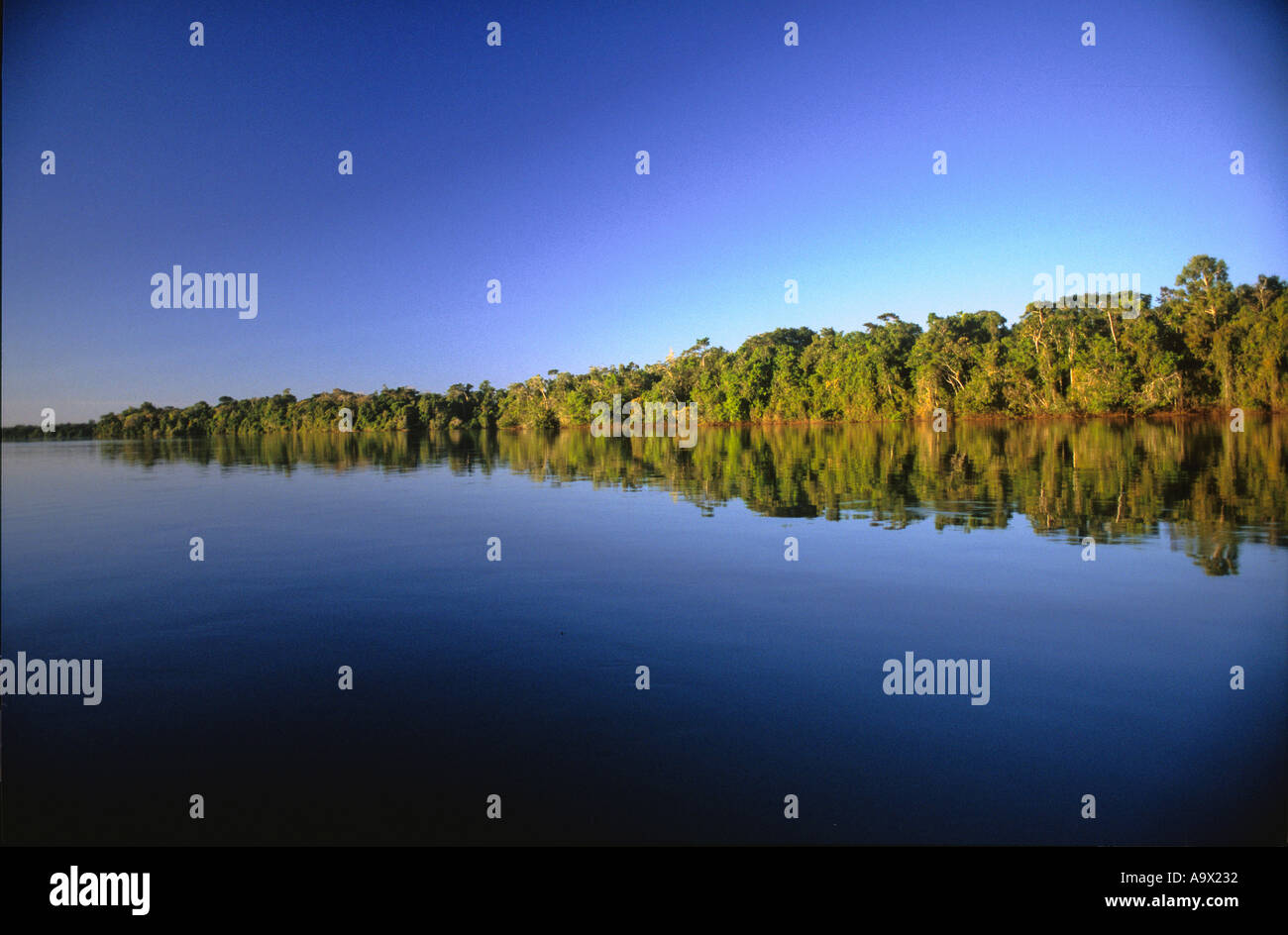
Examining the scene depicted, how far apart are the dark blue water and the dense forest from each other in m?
50.2

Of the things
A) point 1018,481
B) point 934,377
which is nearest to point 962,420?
point 934,377

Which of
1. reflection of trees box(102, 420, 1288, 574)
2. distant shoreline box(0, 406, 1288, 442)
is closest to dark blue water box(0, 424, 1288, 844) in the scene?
reflection of trees box(102, 420, 1288, 574)

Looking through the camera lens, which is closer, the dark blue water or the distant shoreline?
the dark blue water

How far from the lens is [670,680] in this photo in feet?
21.8

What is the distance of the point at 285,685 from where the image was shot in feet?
22.5

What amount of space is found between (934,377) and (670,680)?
73.6 m

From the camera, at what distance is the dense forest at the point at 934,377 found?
5369 cm

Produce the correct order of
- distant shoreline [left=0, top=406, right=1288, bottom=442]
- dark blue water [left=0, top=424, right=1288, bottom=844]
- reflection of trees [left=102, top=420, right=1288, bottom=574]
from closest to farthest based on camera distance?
dark blue water [left=0, top=424, right=1288, bottom=844]
reflection of trees [left=102, top=420, right=1288, bottom=574]
distant shoreline [left=0, top=406, right=1288, bottom=442]

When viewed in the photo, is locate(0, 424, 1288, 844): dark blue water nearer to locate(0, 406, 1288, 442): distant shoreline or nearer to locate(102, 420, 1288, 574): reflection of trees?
locate(102, 420, 1288, 574): reflection of trees

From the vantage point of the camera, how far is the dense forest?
176 ft

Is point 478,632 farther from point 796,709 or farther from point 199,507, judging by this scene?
point 199,507

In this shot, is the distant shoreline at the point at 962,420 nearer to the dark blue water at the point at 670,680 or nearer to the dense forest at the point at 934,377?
the dense forest at the point at 934,377
